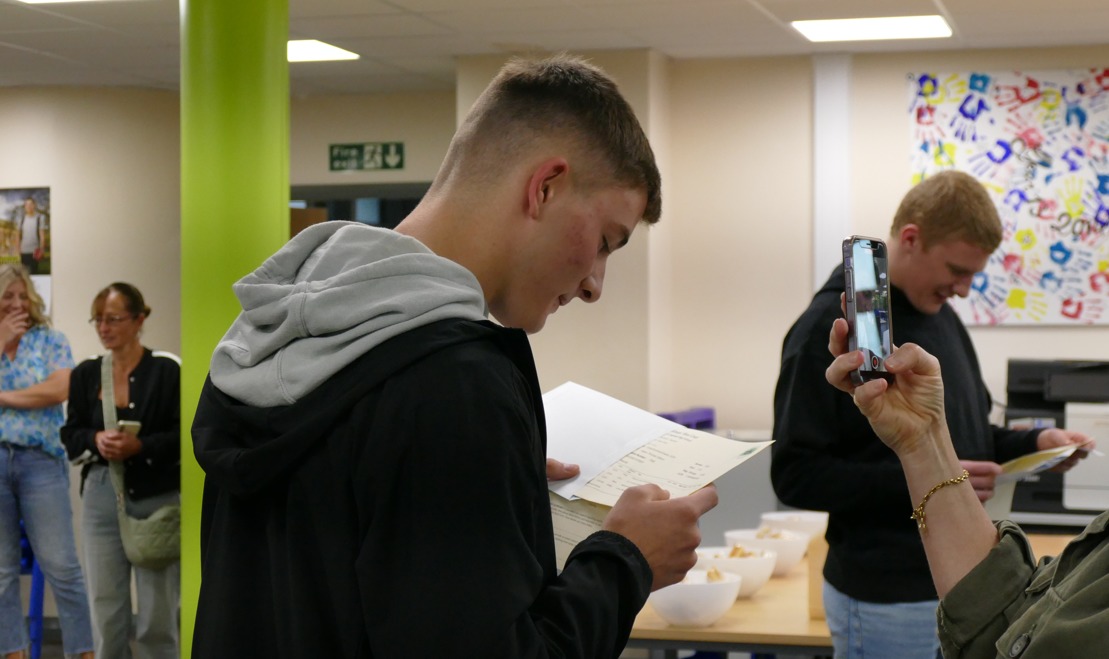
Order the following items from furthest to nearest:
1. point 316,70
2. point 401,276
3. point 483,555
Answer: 1. point 316,70
2. point 401,276
3. point 483,555

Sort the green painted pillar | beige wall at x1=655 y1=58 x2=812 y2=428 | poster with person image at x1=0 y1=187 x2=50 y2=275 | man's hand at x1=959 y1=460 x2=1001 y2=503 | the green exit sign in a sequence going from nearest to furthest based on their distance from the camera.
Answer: man's hand at x1=959 y1=460 x2=1001 y2=503 → the green painted pillar → beige wall at x1=655 y1=58 x2=812 y2=428 → poster with person image at x1=0 y1=187 x2=50 y2=275 → the green exit sign

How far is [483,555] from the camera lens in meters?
1.03

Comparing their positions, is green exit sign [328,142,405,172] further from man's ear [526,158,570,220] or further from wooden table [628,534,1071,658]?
man's ear [526,158,570,220]

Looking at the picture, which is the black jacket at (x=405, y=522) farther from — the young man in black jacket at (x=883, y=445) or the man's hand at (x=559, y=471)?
the young man in black jacket at (x=883, y=445)

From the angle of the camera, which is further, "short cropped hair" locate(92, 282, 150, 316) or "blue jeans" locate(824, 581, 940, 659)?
"short cropped hair" locate(92, 282, 150, 316)

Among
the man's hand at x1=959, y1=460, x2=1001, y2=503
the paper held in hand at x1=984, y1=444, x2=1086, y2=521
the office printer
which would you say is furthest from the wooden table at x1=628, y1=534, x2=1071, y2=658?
the office printer

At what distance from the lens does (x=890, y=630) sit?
2.52 m

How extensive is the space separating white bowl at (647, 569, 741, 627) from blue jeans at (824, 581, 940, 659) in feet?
1.85

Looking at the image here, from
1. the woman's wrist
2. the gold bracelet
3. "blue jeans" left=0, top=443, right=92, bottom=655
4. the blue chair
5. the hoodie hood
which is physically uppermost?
the hoodie hood

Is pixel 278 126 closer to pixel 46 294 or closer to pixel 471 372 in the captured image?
pixel 471 372

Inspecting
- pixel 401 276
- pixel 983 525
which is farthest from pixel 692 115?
pixel 401 276

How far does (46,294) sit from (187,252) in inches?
130

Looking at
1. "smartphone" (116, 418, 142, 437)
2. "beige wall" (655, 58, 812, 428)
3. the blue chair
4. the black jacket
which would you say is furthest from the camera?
"beige wall" (655, 58, 812, 428)

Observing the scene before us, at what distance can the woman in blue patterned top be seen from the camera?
523 centimetres
